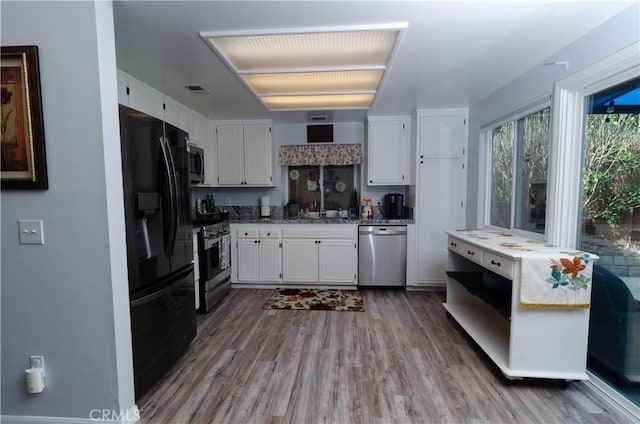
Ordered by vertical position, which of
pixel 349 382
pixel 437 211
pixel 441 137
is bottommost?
pixel 349 382

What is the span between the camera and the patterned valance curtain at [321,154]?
410 centimetres

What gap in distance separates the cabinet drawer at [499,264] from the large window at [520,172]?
69 centimetres

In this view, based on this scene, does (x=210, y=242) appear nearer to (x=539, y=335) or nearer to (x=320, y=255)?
(x=320, y=255)

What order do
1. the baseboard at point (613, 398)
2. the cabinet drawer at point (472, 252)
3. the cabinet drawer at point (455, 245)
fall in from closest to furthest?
1. the baseboard at point (613, 398)
2. the cabinet drawer at point (472, 252)
3. the cabinet drawer at point (455, 245)

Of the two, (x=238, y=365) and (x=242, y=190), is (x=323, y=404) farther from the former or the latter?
(x=242, y=190)

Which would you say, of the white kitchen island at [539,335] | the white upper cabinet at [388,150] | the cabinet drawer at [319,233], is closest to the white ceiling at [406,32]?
the white upper cabinet at [388,150]

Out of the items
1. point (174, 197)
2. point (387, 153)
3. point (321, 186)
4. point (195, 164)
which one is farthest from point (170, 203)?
point (387, 153)

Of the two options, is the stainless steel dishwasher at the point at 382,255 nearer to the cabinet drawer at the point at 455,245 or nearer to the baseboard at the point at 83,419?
the cabinet drawer at the point at 455,245

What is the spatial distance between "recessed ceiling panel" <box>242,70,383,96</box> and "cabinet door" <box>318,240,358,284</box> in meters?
1.79

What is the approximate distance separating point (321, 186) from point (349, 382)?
288 centimetres

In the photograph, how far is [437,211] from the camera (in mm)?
3572

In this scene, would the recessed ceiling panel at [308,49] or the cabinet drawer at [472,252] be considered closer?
the recessed ceiling panel at [308,49]

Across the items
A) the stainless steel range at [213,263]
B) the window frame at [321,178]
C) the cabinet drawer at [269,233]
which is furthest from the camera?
the window frame at [321,178]

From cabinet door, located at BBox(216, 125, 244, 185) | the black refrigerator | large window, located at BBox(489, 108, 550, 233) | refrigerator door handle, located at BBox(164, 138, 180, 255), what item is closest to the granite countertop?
cabinet door, located at BBox(216, 125, 244, 185)
